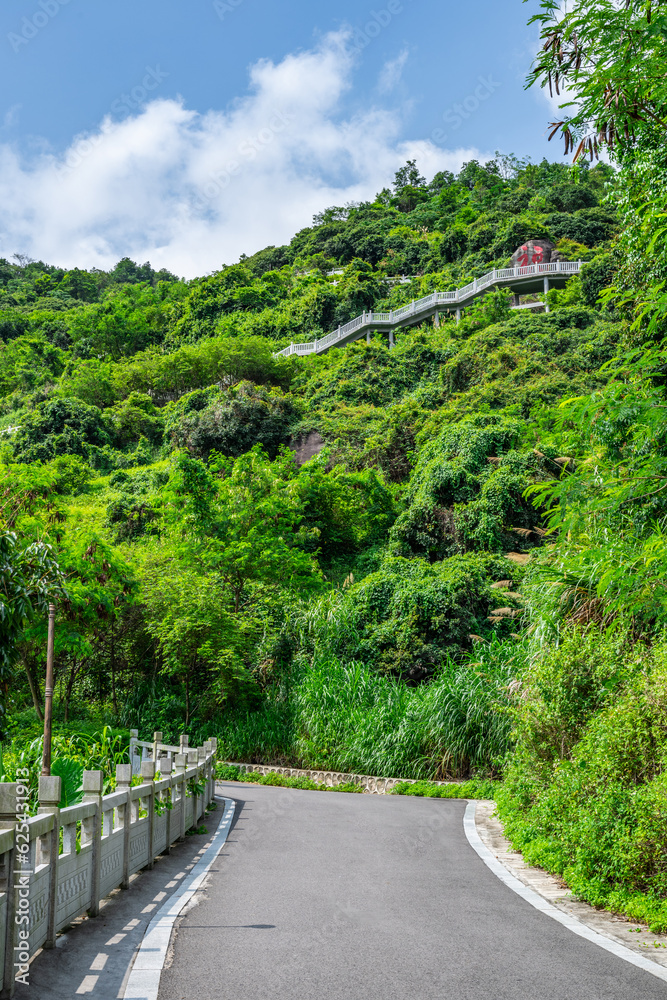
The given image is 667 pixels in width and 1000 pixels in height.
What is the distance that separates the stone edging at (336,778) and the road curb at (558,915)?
606cm

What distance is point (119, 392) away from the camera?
2058 inches

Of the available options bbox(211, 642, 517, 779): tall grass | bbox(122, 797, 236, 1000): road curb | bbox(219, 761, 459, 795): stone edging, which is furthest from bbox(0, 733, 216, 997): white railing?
bbox(211, 642, 517, 779): tall grass

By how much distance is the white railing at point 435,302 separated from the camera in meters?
48.2

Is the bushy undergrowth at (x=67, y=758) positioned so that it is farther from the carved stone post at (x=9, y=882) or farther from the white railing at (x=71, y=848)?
the carved stone post at (x=9, y=882)

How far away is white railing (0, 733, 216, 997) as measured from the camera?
13.6ft

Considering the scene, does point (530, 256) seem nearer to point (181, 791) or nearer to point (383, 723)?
Answer: point (383, 723)

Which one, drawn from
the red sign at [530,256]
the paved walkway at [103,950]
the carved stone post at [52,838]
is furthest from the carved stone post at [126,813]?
the red sign at [530,256]

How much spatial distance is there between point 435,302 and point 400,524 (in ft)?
86.6

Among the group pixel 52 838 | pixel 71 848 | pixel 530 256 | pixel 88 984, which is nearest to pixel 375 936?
pixel 88 984

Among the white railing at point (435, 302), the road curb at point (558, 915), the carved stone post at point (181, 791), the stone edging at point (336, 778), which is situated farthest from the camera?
the white railing at point (435, 302)

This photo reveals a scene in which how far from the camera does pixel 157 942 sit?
5418 millimetres

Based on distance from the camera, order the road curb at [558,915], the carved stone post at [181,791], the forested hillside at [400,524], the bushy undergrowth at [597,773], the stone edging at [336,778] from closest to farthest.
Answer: the road curb at [558,915] → the bushy undergrowth at [597,773] → the forested hillside at [400,524] → the carved stone post at [181,791] → the stone edging at [336,778]

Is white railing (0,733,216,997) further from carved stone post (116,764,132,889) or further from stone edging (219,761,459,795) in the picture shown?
stone edging (219,761,459,795)

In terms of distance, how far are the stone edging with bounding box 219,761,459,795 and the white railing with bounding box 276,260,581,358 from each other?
34.5 m
